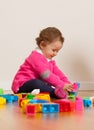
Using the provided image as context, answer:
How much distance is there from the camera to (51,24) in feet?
7.89

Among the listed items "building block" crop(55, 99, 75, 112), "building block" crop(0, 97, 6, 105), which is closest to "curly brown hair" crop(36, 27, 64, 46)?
"building block" crop(0, 97, 6, 105)

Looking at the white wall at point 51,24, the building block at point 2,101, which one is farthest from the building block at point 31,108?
the white wall at point 51,24

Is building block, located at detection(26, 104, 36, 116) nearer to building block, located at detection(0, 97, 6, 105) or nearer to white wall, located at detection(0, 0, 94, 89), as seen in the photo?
building block, located at detection(0, 97, 6, 105)

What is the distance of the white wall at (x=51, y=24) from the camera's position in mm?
2301

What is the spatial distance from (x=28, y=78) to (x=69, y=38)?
0.86m

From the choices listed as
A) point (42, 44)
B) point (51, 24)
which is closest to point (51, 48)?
point (42, 44)

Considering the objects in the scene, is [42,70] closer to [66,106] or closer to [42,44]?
[42,44]

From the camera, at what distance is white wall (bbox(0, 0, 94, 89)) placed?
2301 mm

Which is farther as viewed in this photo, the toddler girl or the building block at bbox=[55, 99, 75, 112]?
the toddler girl

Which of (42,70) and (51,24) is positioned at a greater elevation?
(51,24)

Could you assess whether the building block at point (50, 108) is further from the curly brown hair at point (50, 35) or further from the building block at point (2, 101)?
the curly brown hair at point (50, 35)

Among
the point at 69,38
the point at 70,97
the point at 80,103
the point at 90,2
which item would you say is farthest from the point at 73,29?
the point at 80,103

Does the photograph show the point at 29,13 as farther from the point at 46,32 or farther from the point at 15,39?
the point at 46,32

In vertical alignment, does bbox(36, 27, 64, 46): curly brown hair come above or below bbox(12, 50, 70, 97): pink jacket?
above
